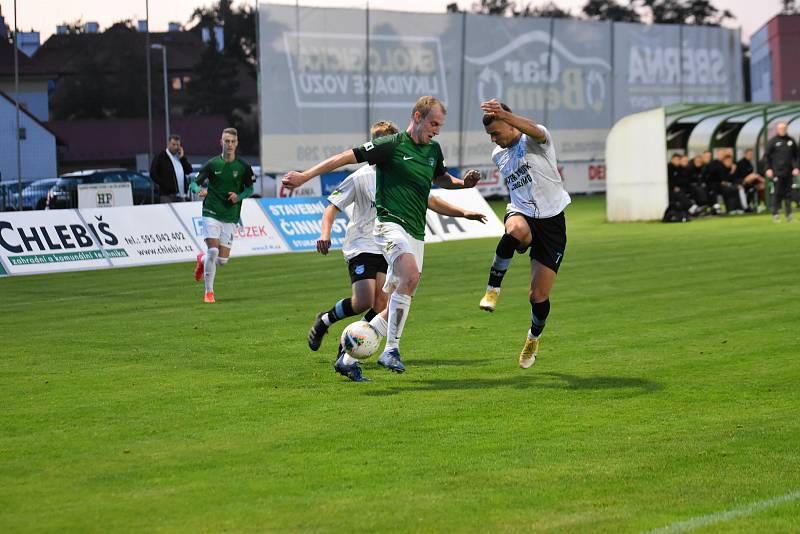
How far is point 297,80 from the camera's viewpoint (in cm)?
4175

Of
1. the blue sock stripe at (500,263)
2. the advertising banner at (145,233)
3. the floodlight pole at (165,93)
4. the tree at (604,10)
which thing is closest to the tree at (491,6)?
the tree at (604,10)

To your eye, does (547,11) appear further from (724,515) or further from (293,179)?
(724,515)

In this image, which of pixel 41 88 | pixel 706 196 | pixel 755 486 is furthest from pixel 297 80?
pixel 755 486

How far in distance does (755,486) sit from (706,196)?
102 ft

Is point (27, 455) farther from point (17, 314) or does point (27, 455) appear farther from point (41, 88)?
point (41, 88)

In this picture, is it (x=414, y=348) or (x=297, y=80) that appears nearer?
(x=414, y=348)

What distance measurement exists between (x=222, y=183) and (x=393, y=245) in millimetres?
8439

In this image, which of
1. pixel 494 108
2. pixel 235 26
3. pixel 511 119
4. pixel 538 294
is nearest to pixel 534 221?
pixel 538 294

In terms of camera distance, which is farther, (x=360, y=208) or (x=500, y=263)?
(x=360, y=208)

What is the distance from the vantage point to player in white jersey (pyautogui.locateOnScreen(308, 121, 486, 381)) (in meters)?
11.2

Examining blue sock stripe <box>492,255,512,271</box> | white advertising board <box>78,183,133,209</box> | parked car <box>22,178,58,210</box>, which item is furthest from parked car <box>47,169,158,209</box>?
blue sock stripe <box>492,255,512,271</box>

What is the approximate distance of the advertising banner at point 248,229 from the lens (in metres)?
27.3

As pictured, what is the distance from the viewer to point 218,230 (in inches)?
731

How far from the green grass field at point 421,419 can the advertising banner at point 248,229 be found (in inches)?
389
